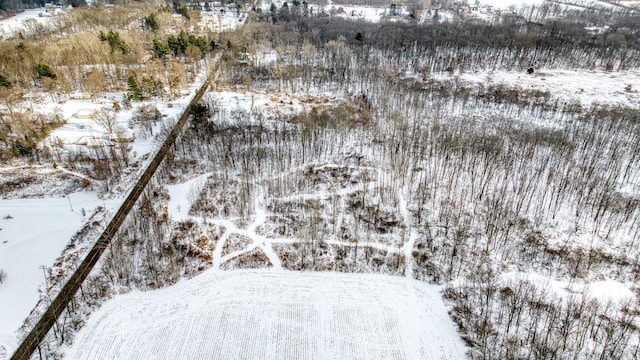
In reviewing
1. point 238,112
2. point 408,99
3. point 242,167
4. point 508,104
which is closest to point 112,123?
point 238,112

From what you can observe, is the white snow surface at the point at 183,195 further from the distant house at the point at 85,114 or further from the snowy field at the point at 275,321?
the distant house at the point at 85,114

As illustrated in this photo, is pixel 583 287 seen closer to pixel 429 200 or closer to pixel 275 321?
pixel 429 200

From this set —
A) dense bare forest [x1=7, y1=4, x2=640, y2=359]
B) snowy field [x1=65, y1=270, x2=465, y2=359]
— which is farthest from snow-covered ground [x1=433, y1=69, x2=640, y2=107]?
snowy field [x1=65, y1=270, x2=465, y2=359]

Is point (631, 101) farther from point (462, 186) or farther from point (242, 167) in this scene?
point (242, 167)

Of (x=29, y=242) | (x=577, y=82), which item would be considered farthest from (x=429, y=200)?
(x=577, y=82)

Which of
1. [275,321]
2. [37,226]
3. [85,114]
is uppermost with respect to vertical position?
[85,114]

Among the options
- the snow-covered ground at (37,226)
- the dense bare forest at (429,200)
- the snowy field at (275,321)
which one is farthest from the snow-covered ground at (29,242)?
the snowy field at (275,321)

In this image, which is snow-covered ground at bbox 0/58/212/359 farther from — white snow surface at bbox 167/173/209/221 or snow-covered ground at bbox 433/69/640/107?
snow-covered ground at bbox 433/69/640/107
